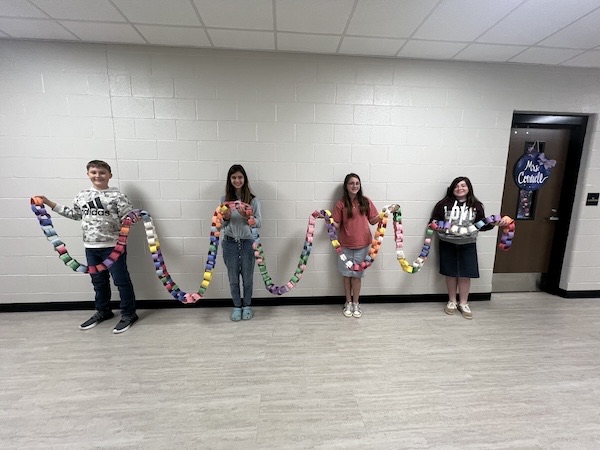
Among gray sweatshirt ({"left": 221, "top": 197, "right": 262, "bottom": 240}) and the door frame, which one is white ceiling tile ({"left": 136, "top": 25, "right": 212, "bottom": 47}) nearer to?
gray sweatshirt ({"left": 221, "top": 197, "right": 262, "bottom": 240})

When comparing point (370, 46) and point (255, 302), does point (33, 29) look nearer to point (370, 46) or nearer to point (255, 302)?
point (370, 46)

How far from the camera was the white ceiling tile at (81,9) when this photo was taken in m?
2.00

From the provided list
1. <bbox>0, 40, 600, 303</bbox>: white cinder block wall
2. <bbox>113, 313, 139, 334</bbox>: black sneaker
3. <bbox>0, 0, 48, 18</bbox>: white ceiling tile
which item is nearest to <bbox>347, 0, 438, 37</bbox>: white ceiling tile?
<bbox>0, 40, 600, 303</bbox>: white cinder block wall

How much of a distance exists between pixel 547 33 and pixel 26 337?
535cm

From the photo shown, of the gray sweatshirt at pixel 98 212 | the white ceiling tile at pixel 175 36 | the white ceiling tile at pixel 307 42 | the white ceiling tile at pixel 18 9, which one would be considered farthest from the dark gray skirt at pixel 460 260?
the white ceiling tile at pixel 18 9

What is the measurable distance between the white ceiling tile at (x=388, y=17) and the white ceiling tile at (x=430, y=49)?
24 cm

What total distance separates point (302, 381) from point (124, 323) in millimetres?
1870

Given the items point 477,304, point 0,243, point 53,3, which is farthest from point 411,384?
point 0,243

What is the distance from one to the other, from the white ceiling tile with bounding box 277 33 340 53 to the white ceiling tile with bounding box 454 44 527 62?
4.25 ft

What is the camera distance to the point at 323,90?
2.81 m

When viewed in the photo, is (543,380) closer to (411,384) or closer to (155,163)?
(411,384)

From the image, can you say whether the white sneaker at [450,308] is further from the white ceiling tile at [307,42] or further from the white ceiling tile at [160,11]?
the white ceiling tile at [160,11]

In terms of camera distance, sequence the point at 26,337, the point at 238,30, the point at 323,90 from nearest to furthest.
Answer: the point at 238,30
the point at 26,337
the point at 323,90

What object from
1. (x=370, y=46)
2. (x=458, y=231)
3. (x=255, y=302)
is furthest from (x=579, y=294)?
(x=255, y=302)
